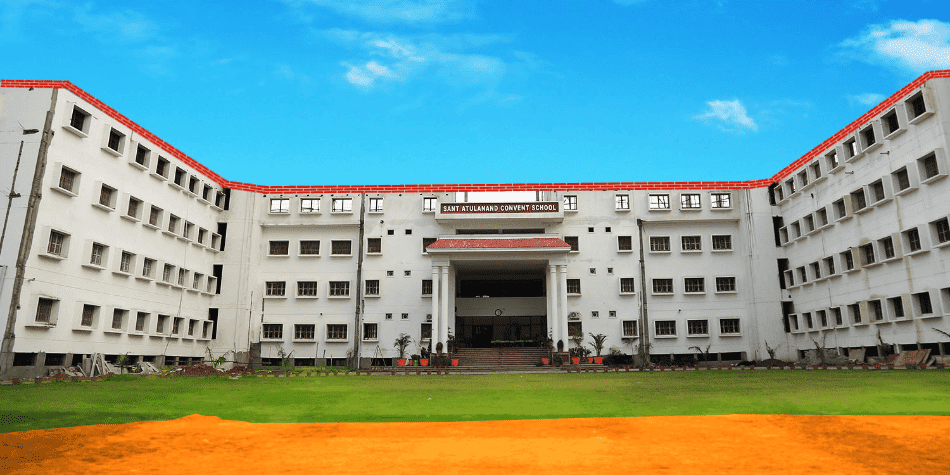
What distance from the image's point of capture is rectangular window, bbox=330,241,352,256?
3659 cm

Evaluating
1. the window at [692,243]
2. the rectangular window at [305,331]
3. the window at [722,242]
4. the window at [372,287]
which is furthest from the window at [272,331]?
the window at [722,242]

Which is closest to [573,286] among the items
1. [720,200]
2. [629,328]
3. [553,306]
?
[629,328]

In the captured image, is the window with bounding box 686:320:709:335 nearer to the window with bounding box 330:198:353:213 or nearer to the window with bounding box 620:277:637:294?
the window with bounding box 620:277:637:294

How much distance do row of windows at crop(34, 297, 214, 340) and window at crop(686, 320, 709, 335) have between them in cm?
2736

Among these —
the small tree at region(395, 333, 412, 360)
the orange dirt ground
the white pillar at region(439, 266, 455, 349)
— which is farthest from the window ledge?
the orange dirt ground

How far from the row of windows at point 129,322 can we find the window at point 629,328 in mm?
23564

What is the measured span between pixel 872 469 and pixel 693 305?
3096cm

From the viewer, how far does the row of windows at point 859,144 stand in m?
24.5

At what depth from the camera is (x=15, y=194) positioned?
22.1 metres

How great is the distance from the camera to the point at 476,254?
32.9 metres

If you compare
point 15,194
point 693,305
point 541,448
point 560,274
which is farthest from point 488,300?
point 541,448

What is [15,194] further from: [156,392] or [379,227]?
[379,227]

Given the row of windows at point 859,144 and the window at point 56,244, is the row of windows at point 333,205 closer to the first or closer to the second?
the window at point 56,244

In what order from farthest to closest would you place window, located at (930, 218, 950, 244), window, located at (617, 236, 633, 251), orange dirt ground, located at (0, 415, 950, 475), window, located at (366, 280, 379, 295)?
window, located at (617, 236, 633, 251) → window, located at (366, 280, 379, 295) → window, located at (930, 218, 950, 244) → orange dirt ground, located at (0, 415, 950, 475)
